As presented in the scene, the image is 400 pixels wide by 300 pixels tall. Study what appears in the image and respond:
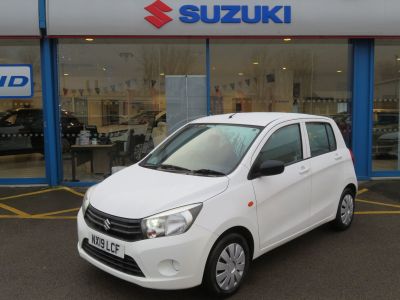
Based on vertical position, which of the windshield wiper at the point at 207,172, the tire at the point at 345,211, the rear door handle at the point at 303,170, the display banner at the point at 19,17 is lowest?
the tire at the point at 345,211

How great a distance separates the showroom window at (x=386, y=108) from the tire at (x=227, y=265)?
21.7ft

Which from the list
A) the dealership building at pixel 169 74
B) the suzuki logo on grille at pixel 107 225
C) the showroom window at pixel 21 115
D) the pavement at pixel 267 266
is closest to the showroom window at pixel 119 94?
the dealership building at pixel 169 74

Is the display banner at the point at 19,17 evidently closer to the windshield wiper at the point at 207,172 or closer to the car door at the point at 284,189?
the windshield wiper at the point at 207,172

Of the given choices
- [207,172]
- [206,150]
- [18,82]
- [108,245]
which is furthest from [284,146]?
[18,82]

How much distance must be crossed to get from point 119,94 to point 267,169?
5.89 meters

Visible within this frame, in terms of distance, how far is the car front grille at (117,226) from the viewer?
3.40 metres

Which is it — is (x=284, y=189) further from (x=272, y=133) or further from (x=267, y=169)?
(x=272, y=133)

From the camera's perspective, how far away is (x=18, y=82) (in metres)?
8.71

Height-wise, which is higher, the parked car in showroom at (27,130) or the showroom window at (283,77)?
the showroom window at (283,77)

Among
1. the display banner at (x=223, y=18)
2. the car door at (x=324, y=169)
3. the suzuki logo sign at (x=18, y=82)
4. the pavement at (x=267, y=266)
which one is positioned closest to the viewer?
the pavement at (x=267, y=266)

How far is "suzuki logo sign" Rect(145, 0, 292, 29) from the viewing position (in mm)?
8234

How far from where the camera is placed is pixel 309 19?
8.39 metres

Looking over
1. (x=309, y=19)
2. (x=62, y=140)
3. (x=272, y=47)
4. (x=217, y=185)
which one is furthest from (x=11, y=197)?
(x=309, y=19)

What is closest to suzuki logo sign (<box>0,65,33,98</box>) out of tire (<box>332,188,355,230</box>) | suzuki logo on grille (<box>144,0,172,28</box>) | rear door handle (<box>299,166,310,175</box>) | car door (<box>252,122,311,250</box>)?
suzuki logo on grille (<box>144,0,172,28</box>)
